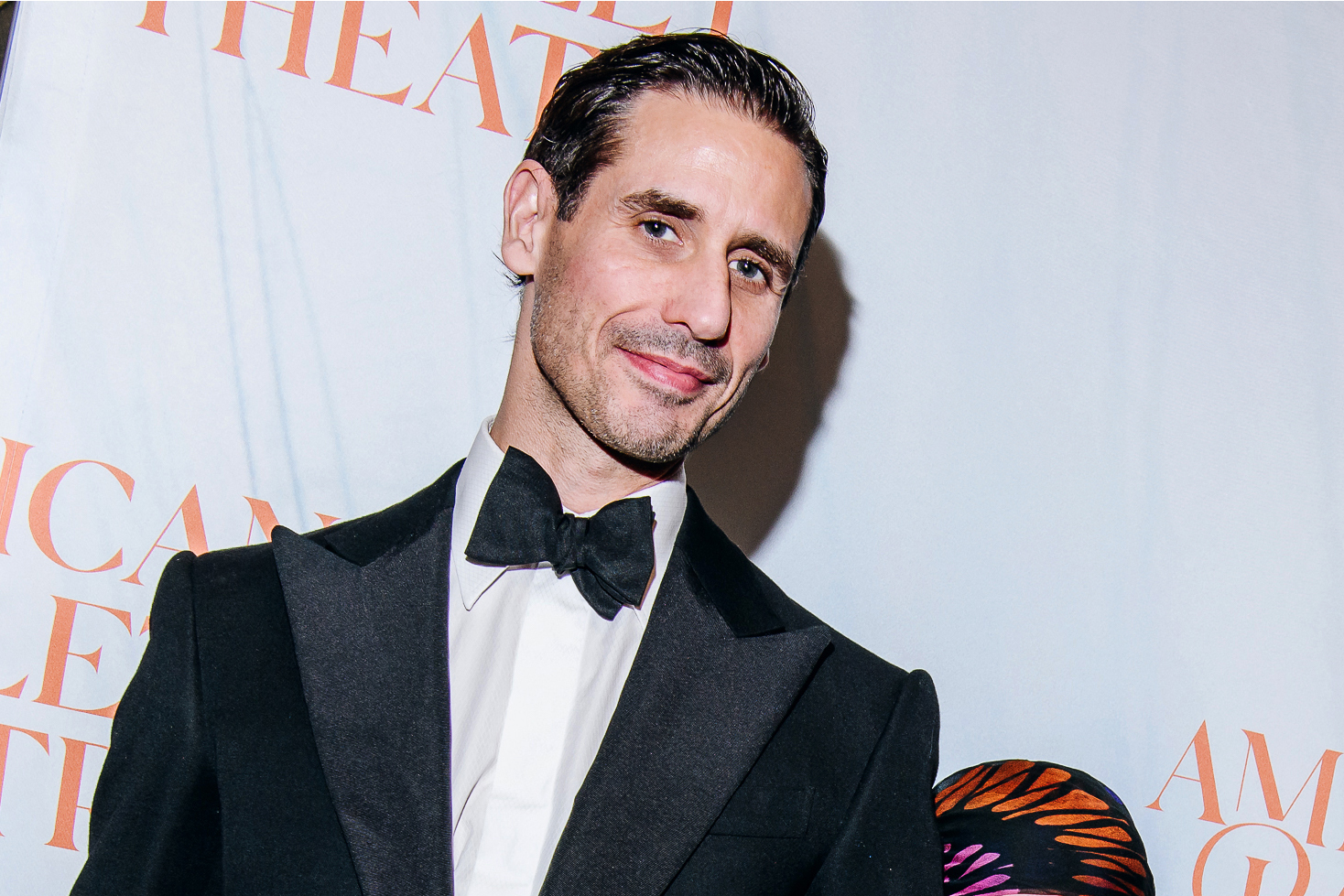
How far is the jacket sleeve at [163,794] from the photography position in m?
1.35

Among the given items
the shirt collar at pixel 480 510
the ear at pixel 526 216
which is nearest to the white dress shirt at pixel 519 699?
the shirt collar at pixel 480 510

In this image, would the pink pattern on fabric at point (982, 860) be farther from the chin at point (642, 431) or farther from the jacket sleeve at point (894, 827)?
the chin at point (642, 431)

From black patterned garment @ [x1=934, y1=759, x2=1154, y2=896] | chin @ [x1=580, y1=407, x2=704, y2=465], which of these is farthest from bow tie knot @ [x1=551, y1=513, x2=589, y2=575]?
black patterned garment @ [x1=934, y1=759, x2=1154, y2=896]

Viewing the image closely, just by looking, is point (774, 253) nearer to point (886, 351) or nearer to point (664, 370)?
point (664, 370)

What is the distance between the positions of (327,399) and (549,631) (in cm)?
70

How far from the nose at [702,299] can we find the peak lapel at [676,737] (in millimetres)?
288

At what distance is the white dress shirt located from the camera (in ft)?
4.49

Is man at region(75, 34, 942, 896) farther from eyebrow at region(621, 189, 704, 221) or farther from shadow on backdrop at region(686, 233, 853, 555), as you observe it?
shadow on backdrop at region(686, 233, 853, 555)

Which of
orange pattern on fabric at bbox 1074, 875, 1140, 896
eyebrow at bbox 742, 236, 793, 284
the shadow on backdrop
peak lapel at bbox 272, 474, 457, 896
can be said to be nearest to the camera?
peak lapel at bbox 272, 474, 457, 896

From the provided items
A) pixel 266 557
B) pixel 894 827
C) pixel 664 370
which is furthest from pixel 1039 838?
pixel 266 557

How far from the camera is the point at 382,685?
4.45 ft

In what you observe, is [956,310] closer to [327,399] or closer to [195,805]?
[327,399]

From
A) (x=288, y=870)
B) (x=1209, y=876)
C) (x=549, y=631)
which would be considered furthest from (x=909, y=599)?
(x=288, y=870)

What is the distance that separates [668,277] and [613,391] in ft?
0.49
